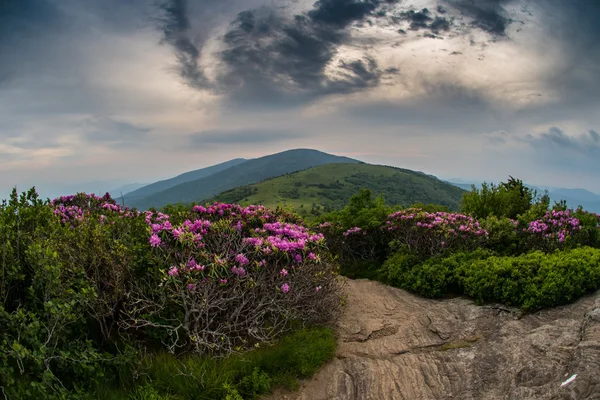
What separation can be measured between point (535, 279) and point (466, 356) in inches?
98.1

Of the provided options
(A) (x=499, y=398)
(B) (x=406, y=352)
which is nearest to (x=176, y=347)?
(B) (x=406, y=352)

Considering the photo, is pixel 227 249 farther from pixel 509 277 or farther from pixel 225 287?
pixel 509 277

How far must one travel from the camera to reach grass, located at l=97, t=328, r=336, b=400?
4.76 metres

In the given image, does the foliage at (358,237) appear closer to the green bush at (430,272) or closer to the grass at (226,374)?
the green bush at (430,272)

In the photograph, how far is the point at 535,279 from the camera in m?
7.29

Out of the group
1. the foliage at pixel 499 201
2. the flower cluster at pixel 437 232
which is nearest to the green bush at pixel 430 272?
the flower cluster at pixel 437 232

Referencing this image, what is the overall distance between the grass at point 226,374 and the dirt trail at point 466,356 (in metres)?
0.23

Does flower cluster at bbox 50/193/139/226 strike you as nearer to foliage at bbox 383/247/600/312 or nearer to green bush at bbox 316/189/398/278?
green bush at bbox 316/189/398/278

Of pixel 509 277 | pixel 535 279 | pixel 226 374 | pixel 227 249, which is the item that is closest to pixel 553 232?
pixel 509 277

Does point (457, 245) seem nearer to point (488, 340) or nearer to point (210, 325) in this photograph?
point (488, 340)

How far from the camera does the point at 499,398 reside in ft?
15.8

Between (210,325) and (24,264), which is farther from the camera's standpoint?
(210,325)

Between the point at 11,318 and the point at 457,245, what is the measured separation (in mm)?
9464

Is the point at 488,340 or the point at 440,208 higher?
the point at 440,208
